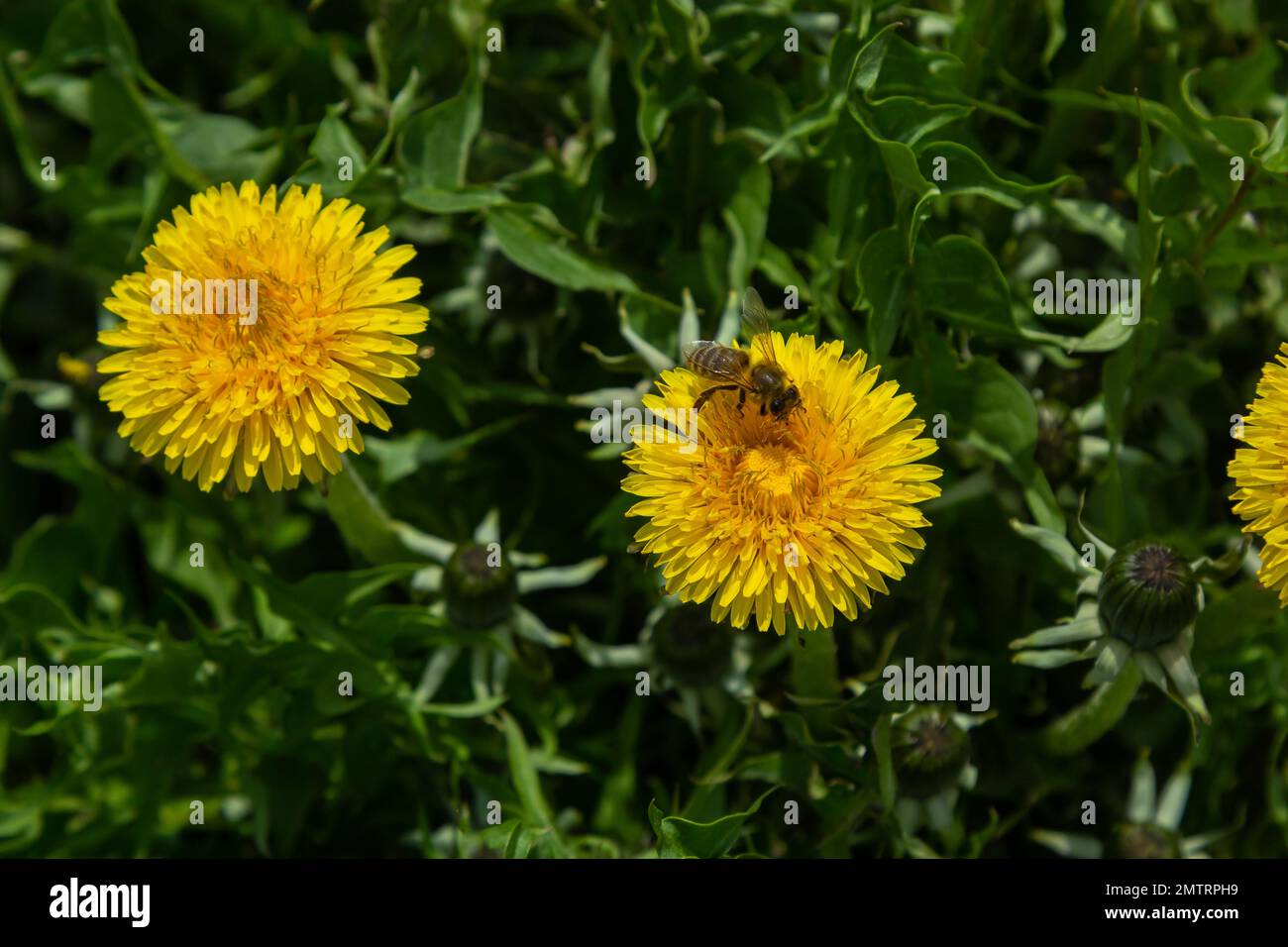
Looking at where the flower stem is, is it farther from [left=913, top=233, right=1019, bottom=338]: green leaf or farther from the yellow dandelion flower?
[left=913, top=233, right=1019, bottom=338]: green leaf

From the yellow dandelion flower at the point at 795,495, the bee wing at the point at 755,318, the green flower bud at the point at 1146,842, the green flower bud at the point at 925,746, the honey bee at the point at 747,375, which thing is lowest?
the green flower bud at the point at 1146,842

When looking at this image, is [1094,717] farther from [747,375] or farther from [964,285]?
[747,375]

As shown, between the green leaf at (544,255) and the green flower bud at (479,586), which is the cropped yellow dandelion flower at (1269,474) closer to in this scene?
the green leaf at (544,255)

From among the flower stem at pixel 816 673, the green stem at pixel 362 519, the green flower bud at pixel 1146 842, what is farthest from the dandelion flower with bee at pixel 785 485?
the green flower bud at pixel 1146 842

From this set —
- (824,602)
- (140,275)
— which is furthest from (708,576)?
(140,275)

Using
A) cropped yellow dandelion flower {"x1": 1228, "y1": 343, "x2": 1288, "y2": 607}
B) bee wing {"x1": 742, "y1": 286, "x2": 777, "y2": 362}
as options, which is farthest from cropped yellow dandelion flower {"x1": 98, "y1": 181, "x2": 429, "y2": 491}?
cropped yellow dandelion flower {"x1": 1228, "y1": 343, "x2": 1288, "y2": 607}

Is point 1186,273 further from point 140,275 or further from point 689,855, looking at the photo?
point 140,275

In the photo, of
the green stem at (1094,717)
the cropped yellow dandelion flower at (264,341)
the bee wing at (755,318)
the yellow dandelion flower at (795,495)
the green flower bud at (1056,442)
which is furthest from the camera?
the green flower bud at (1056,442)
